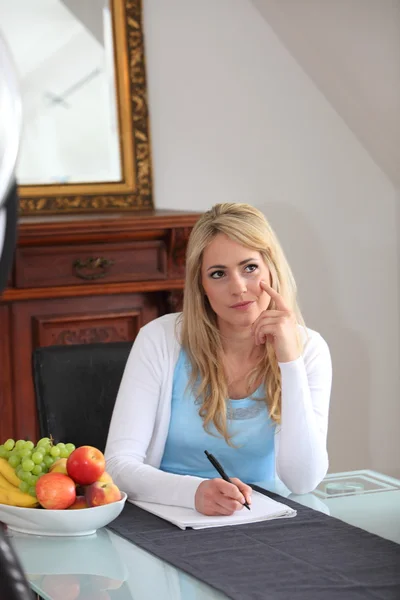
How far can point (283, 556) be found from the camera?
131cm

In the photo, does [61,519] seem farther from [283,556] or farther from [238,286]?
[238,286]

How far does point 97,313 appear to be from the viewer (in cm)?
305

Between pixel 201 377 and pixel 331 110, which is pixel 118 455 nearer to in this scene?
pixel 201 377

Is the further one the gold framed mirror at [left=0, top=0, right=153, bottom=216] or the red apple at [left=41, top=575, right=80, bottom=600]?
the gold framed mirror at [left=0, top=0, right=153, bottom=216]

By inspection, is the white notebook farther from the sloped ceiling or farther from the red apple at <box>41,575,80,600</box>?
the sloped ceiling

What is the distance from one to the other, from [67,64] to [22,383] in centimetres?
114

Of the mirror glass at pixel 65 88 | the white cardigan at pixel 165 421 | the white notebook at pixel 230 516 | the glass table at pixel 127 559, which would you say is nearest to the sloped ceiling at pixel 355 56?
the mirror glass at pixel 65 88

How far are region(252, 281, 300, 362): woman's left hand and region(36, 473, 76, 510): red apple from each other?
60cm

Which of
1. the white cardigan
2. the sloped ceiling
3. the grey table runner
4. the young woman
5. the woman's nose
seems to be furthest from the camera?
the sloped ceiling

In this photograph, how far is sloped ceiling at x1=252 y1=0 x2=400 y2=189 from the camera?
3.23 metres

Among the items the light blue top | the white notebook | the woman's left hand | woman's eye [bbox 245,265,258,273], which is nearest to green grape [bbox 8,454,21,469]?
the white notebook

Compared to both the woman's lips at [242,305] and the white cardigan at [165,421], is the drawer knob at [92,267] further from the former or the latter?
the woman's lips at [242,305]

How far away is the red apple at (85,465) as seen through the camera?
1.44 metres

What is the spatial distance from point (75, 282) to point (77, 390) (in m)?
0.92
